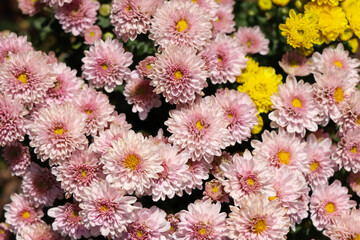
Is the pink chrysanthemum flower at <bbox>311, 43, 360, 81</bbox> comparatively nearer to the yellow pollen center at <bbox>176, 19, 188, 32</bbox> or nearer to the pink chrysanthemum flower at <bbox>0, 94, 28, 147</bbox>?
the yellow pollen center at <bbox>176, 19, 188, 32</bbox>

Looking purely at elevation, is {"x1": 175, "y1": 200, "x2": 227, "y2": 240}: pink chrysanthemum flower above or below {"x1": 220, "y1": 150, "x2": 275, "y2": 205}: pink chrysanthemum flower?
below

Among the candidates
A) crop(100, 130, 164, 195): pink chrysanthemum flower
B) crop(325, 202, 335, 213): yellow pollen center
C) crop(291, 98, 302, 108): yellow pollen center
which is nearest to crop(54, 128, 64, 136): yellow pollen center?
crop(100, 130, 164, 195): pink chrysanthemum flower

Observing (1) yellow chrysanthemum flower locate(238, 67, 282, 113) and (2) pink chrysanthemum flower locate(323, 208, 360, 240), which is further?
(1) yellow chrysanthemum flower locate(238, 67, 282, 113)

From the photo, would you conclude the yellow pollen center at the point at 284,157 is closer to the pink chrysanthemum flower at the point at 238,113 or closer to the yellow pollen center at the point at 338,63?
the pink chrysanthemum flower at the point at 238,113

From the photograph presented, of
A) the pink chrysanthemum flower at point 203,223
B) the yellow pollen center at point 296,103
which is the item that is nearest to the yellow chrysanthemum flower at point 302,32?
the yellow pollen center at point 296,103

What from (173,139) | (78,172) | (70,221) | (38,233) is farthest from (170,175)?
(38,233)

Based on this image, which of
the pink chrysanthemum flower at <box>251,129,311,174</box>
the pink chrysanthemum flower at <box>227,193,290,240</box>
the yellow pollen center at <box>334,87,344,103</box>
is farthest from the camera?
the yellow pollen center at <box>334,87,344,103</box>
